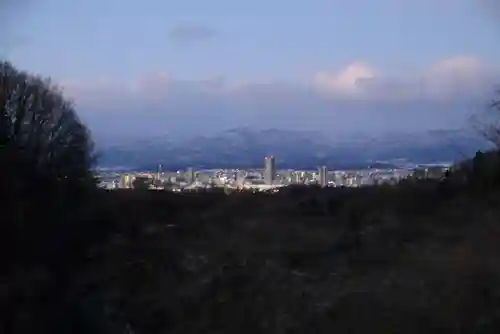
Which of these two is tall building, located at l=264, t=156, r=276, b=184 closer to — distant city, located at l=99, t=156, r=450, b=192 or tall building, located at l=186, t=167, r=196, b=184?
distant city, located at l=99, t=156, r=450, b=192

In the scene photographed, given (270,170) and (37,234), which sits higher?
(270,170)

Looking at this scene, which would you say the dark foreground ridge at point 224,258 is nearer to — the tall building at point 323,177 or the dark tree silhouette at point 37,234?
the dark tree silhouette at point 37,234

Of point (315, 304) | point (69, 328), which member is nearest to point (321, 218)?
point (315, 304)

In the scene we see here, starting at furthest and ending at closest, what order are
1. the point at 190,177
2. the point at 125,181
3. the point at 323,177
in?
the point at 323,177
the point at 190,177
the point at 125,181

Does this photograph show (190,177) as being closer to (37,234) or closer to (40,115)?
(40,115)

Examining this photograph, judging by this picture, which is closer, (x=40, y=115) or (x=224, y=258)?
(x=224, y=258)

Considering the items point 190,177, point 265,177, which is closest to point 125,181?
point 190,177

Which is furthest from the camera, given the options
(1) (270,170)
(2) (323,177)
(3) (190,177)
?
(1) (270,170)
